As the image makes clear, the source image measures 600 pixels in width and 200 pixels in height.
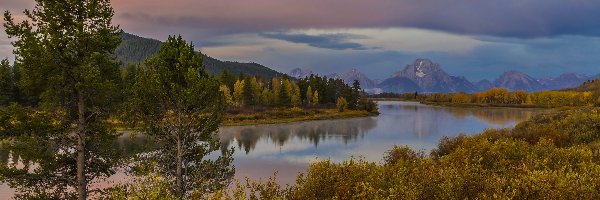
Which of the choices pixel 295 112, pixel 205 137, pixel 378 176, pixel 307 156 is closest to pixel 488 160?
pixel 378 176

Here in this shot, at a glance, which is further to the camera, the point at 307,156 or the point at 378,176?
the point at 307,156

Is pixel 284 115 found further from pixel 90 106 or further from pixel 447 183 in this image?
pixel 447 183

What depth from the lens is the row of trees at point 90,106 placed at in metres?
30.0

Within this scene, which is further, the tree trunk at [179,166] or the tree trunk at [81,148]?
the tree trunk at [179,166]

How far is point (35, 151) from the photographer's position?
2991cm

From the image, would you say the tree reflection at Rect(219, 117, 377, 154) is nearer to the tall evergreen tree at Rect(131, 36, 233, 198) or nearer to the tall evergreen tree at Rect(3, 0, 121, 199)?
the tall evergreen tree at Rect(131, 36, 233, 198)

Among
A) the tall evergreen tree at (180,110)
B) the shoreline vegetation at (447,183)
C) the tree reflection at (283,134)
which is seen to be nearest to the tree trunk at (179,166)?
the tall evergreen tree at (180,110)

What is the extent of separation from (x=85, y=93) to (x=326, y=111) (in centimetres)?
15083

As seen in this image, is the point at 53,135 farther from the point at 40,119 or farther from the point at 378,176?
the point at 378,176

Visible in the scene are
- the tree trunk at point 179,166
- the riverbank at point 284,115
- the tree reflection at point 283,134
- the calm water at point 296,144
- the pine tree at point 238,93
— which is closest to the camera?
the tree trunk at point 179,166

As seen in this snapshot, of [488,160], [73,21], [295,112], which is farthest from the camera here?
[295,112]

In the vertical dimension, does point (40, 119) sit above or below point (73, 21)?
below

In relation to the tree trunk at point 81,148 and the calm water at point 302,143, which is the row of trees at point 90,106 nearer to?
the tree trunk at point 81,148

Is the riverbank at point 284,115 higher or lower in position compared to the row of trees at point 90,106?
lower
